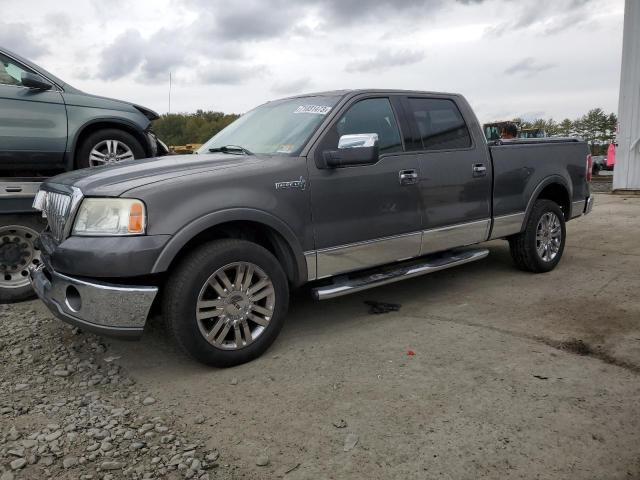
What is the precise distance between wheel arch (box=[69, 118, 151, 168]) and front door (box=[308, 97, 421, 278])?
2.50 meters

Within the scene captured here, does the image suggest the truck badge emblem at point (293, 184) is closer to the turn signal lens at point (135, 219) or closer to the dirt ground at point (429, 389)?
the turn signal lens at point (135, 219)

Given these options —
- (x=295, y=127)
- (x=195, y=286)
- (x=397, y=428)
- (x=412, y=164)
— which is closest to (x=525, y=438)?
(x=397, y=428)

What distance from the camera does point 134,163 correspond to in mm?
3855

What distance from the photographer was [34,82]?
15.8 ft

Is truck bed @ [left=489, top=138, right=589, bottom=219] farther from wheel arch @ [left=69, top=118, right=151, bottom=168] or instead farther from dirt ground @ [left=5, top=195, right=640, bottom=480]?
wheel arch @ [left=69, top=118, right=151, bottom=168]

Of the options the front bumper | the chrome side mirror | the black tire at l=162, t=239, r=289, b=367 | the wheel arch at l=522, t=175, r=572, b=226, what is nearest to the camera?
the front bumper

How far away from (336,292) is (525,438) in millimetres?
1632

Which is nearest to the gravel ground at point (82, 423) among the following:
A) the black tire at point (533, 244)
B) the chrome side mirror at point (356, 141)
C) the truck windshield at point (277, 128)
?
the truck windshield at point (277, 128)

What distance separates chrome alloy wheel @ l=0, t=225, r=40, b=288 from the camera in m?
4.67

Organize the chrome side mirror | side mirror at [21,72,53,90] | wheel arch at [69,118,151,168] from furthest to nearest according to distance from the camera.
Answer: wheel arch at [69,118,151,168] → side mirror at [21,72,53,90] → the chrome side mirror

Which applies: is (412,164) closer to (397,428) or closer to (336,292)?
(336,292)

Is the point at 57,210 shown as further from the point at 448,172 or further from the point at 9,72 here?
the point at 448,172

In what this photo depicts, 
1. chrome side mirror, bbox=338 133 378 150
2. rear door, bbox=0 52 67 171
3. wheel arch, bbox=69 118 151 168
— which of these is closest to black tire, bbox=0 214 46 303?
rear door, bbox=0 52 67 171

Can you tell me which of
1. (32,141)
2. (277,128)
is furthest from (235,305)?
(32,141)
